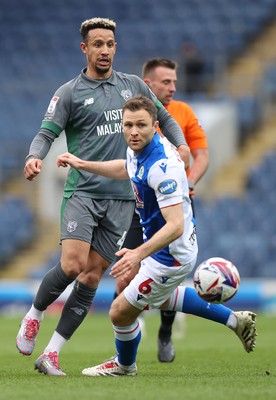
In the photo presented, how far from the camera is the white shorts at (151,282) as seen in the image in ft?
21.6

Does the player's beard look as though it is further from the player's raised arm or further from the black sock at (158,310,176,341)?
the black sock at (158,310,176,341)

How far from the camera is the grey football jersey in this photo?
719cm

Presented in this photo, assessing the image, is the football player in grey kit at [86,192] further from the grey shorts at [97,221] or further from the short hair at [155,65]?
the short hair at [155,65]

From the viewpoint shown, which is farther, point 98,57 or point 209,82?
point 209,82

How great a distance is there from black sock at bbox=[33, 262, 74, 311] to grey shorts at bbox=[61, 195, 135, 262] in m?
0.25

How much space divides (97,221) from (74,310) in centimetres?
65

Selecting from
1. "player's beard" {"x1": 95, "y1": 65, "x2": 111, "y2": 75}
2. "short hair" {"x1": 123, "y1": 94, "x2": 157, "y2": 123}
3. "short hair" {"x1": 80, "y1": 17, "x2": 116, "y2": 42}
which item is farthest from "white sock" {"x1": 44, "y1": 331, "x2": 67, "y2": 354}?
"short hair" {"x1": 80, "y1": 17, "x2": 116, "y2": 42}

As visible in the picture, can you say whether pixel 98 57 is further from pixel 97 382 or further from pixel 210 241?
pixel 210 241

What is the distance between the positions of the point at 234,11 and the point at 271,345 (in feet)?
45.9

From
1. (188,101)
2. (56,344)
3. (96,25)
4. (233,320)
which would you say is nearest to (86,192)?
(56,344)

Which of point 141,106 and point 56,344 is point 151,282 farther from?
point 141,106

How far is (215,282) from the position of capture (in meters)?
6.61

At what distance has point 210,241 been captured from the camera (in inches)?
703

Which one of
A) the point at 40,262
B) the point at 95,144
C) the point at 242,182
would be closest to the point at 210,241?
the point at 242,182
